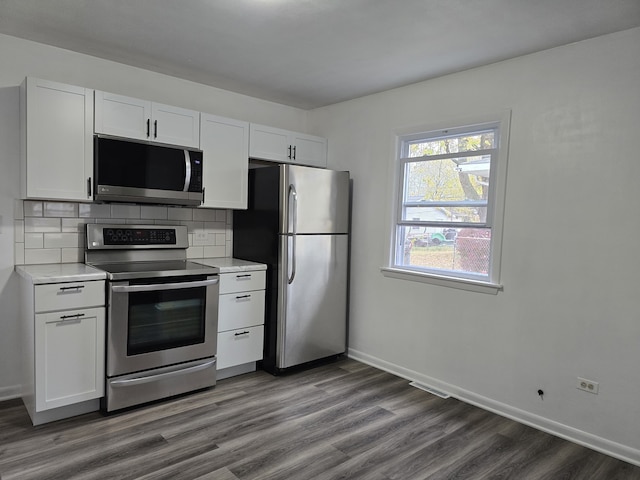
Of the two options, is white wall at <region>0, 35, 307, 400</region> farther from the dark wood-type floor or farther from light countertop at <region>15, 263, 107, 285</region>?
the dark wood-type floor

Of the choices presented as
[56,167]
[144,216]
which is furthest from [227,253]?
[56,167]

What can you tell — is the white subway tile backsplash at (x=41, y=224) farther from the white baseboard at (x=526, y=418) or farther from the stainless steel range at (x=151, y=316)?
the white baseboard at (x=526, y=418)

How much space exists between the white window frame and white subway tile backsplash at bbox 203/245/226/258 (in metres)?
1.54

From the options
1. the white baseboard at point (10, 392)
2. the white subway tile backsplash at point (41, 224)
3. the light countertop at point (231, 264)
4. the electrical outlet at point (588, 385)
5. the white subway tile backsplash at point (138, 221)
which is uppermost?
the white subway tile backsplash at point (138, 221)

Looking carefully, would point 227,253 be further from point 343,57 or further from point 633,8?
point 633,8

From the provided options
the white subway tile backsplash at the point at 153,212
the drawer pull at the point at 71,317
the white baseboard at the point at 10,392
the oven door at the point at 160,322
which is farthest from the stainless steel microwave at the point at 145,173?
the white baseboard at the point at 10,392

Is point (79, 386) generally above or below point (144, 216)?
below

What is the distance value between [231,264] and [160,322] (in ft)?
2.49

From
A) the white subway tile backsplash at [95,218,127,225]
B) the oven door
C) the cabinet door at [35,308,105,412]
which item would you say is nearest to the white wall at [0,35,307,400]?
the white subway tile backsplash at [95,218,127,225]

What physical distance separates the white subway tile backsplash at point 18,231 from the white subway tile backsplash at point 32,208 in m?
0.07

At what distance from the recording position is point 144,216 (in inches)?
135

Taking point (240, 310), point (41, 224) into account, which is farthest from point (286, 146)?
point (41, 224)

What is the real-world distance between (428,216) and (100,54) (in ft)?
9.18

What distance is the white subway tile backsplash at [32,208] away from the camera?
2.95 meters
